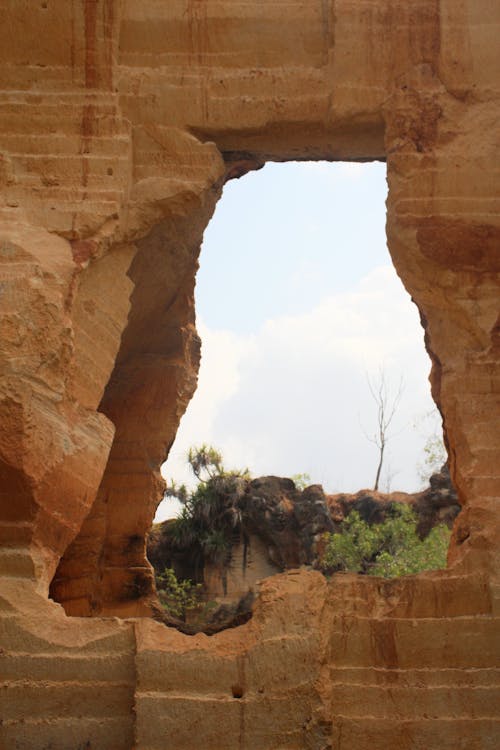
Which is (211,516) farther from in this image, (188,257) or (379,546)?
(188,257)

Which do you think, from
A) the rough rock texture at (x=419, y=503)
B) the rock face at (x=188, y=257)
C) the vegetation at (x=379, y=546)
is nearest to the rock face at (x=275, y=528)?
the rough rock texture at (x=419, y=503)

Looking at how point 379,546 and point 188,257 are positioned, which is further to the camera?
point 379,546

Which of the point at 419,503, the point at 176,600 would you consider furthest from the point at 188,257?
the point at 419,503

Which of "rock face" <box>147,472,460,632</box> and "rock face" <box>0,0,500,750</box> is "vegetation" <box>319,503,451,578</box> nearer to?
"rock face" <box>147,472,460,632</box>

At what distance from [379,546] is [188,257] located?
9676 millimetres

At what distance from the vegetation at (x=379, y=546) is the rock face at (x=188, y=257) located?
8.54 meters

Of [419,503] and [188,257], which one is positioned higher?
[188,257]

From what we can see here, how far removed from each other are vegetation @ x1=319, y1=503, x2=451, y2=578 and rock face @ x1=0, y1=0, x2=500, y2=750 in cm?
854

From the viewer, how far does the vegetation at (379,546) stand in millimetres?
17172

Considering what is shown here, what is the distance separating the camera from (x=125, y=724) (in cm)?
709

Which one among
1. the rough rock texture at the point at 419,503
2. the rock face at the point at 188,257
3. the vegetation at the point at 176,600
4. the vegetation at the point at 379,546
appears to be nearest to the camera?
the rock face at the point at 188,257

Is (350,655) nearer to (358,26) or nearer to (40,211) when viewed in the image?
(40,211)

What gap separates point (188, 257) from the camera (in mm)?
10250

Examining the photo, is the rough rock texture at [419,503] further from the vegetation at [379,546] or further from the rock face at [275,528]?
the vegetation at [379,546]
